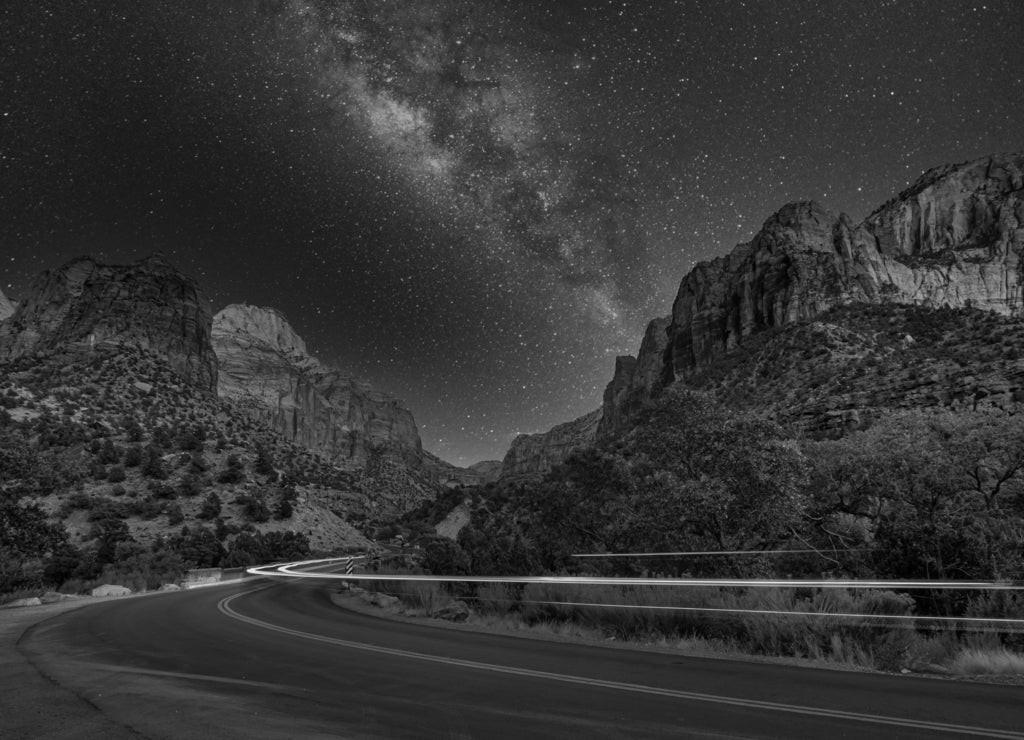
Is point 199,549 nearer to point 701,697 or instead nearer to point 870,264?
point 701,697

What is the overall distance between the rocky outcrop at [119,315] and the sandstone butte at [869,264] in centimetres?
8476

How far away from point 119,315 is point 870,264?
146781 millimetres

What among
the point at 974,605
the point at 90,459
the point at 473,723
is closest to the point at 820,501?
the point at 974,605

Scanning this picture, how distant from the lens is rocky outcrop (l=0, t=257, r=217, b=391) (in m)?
90.6

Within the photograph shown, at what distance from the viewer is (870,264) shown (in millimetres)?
116562

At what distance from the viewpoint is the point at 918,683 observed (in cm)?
682

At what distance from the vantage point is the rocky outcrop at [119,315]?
90.6m

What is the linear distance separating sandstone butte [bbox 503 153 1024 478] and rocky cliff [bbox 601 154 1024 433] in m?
0.26

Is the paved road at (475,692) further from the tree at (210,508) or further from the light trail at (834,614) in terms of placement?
the tree at (210,508)

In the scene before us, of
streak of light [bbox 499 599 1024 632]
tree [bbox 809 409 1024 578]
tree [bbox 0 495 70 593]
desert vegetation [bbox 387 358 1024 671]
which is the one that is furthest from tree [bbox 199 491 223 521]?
tree [bbox 809 409 1024 578]

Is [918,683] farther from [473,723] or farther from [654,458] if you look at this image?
[654,458]

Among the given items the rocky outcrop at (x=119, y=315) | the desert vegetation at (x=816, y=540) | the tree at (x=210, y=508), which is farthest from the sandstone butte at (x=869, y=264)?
the rocky outcrop at (x=119, y=315)

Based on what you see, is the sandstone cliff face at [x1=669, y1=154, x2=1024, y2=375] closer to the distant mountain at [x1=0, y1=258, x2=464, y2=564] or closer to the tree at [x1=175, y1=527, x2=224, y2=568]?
the distant mountain at [x1=0, y1=258, x2=464, y2=564]

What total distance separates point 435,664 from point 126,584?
28.5m
